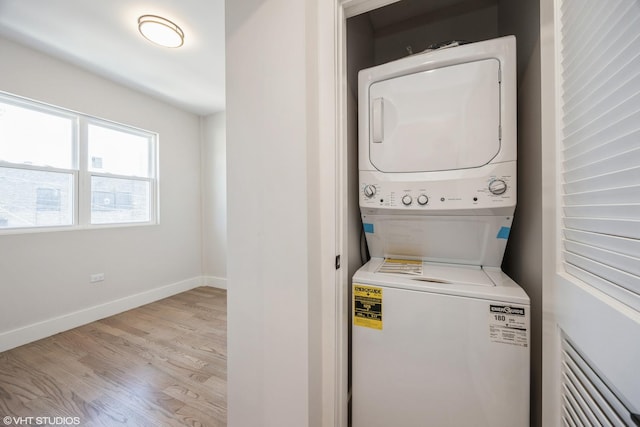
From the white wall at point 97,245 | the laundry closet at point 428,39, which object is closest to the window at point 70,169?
the white wall at point 97,245

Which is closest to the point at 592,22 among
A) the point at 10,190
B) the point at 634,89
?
the point at 634,89

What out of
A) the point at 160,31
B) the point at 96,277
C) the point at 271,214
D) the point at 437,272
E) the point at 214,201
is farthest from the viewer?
the point at 214,201

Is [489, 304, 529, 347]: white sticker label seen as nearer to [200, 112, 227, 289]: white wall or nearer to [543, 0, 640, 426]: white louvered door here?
[543, 0, 640, 426]: white louvered door

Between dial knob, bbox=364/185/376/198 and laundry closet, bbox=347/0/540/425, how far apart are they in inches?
1.1

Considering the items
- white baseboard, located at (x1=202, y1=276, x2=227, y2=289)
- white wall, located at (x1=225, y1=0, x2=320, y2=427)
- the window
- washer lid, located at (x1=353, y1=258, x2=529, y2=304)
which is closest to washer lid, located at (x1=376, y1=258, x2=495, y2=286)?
washer lid, located at (x1=353, y1=258, x2=529, y2=304)

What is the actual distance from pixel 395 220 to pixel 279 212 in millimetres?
603

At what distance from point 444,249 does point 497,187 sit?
0.38 meters

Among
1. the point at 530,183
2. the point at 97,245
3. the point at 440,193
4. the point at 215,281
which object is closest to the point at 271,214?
the point at 440,193

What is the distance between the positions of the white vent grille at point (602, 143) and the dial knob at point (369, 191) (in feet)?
2.07

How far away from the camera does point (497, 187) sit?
0.92m

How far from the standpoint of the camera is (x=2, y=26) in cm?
181

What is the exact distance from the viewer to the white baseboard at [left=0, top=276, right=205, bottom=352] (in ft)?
6.52

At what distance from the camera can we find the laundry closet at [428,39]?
3.48ft

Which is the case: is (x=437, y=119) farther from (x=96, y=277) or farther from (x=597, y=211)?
(x=96, y=277)
